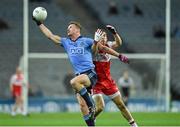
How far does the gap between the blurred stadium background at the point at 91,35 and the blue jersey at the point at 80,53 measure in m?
16.3

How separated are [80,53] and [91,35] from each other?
19297 millimetres

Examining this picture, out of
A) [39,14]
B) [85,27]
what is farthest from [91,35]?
[39,14]

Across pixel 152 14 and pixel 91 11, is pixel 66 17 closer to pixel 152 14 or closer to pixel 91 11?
pixel 91 11

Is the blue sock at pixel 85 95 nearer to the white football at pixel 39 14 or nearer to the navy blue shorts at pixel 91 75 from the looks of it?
the navy blue shorts at pixel 91 75

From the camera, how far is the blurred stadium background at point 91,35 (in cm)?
3509

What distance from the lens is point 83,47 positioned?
55.9 ft

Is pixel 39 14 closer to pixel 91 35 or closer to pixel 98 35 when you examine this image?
pixel 98 35

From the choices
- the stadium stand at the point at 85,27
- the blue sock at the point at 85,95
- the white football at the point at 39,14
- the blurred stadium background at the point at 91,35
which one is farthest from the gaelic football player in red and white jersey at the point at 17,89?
the blue sock at the point at 85,95

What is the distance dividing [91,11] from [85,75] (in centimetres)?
2185

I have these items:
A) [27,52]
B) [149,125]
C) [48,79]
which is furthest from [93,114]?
[48,79]

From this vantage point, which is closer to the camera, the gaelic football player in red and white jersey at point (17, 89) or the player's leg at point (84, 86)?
the player's leg at point (84, 86)

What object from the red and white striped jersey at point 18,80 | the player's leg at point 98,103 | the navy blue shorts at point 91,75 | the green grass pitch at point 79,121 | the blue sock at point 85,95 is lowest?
the green grass pitch at point 79,121

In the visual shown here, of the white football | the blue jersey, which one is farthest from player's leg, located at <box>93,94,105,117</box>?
the white football

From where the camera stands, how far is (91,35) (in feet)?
119
